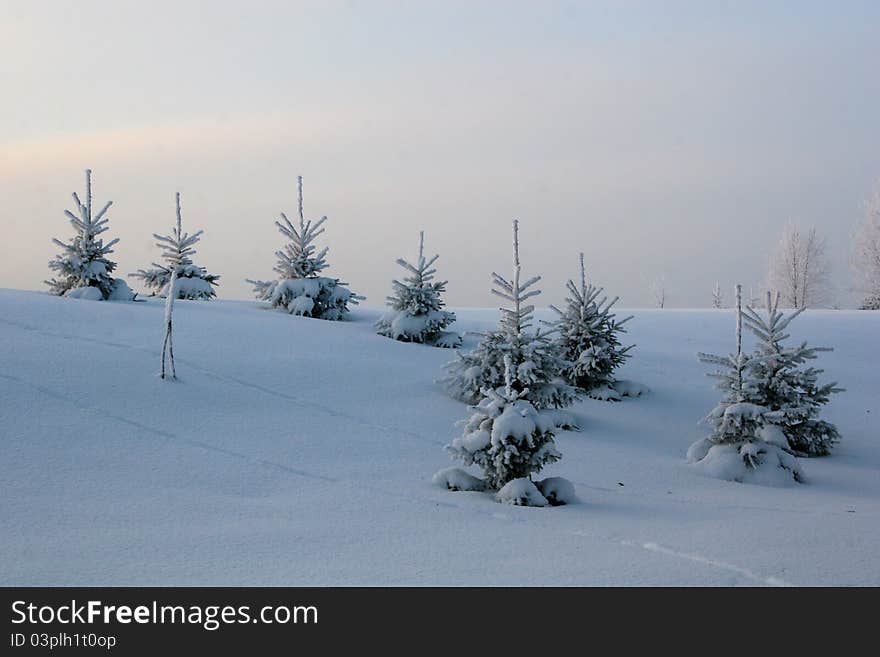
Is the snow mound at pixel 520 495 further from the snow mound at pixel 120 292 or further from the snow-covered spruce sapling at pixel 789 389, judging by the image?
the snow mound at pixel 120 292

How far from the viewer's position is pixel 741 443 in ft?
39.1

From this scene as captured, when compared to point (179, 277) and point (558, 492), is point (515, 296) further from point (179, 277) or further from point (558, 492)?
point (179, 277)

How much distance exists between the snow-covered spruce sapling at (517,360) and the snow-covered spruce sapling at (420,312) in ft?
14.9

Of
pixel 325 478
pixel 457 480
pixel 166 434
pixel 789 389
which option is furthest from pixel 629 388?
pixel 166 434

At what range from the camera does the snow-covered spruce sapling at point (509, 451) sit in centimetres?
866

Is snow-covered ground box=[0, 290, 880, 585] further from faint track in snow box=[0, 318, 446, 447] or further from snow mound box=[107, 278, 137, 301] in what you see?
snow mound box=[107, 278, 137, 301]

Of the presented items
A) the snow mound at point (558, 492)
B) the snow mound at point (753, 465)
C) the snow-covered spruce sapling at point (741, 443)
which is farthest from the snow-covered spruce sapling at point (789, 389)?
the snow mound at point (558, 492)

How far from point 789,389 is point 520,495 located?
6384mm

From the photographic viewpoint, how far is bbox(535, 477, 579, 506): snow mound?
29.0 feet

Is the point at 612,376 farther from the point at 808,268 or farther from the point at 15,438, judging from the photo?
the point at 808,268

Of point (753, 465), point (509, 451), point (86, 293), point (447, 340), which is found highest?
point (86, 293)

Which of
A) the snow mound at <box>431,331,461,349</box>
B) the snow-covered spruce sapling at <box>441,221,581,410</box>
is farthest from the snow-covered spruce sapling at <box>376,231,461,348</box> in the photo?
the snow-covered spruce sapling at <box>441,221,581,410</box>

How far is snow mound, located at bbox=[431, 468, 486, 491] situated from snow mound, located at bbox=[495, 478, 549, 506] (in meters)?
0.50
